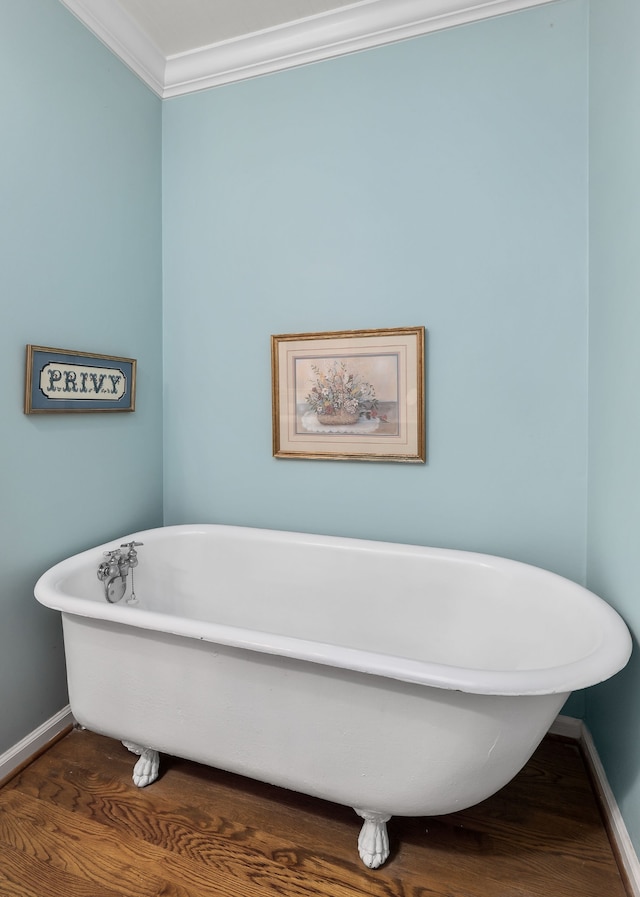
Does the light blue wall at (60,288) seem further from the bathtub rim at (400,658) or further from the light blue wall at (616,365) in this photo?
the light blue wall at (616,365)

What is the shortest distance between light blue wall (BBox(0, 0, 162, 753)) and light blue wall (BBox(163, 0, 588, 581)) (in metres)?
0.20

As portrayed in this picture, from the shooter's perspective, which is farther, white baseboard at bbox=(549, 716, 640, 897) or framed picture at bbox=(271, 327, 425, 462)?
framed picture at bbox=(271, 327, 425, 462)

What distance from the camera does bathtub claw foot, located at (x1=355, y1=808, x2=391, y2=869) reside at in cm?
116

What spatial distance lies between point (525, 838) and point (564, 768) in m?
0.36

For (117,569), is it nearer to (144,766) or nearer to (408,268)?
(144,766)

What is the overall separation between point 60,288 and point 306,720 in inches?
62.5

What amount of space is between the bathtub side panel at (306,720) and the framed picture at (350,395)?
942 millimetres

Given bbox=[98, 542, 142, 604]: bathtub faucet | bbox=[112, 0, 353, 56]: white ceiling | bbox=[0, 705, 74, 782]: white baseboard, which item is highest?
bbox=[112, 0, 353, 56]: white ceiling

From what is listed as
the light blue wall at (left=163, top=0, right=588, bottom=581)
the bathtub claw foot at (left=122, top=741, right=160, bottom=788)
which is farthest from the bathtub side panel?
the light blue wall at (left=163, top=0, right=588, bottom=581)

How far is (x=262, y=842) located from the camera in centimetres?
124

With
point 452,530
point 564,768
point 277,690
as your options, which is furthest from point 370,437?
point 564,768

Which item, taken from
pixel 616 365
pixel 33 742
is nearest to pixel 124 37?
pixel 616 365

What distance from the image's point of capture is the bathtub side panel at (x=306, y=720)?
1.02 metres

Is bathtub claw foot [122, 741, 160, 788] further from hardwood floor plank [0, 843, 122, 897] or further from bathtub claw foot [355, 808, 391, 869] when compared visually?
bathtub claw foot [355, 808, 391, 869]
